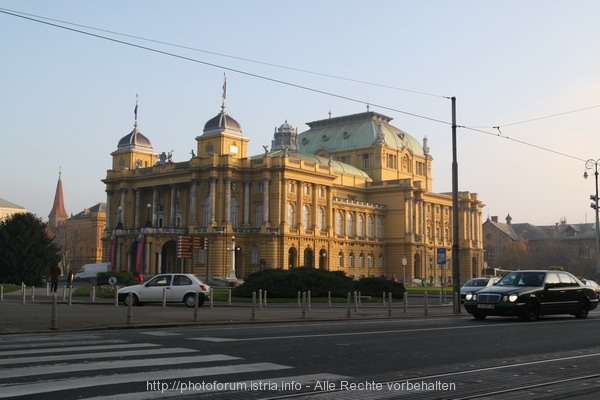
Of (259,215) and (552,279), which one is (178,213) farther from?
(552,279)

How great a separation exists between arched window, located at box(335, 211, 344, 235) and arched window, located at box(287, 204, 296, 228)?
37.8 feet

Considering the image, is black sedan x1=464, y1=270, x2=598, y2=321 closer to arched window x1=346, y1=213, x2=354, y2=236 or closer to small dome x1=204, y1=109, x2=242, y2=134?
small dome x1=204, y1=109, x2=242, y2=134

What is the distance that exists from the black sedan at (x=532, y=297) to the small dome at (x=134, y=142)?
8733cm

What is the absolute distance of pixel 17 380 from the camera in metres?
9.27

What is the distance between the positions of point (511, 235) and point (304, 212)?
74766 mm

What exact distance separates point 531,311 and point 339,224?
79.6 meters

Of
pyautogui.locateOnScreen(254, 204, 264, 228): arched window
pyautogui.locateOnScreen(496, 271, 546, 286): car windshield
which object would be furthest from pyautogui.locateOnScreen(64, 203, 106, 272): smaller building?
pyautogui.locateOnScreen(496, 271, 546, 286): car windshield

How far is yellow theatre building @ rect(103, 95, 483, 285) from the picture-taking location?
88.8 m

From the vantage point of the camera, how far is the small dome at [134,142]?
105m

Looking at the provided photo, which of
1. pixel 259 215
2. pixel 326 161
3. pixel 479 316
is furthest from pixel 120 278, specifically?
pixel 326 161

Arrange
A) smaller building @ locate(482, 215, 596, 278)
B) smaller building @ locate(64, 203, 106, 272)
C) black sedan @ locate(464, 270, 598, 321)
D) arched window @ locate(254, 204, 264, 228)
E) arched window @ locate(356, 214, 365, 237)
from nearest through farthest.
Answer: black sedan @ locate(464, 270, 598, 321), arched window @ locate(254, 204, 264, 228), arched window @ locate(356, 214, 365, 237), smaller building @ locate(482, 215, 596, 278), smaller building @ locate(64, 203, 106, 272)

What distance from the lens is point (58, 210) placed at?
183 metres

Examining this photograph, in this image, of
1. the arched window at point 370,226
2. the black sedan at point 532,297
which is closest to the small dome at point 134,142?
the arched window at point 370,226

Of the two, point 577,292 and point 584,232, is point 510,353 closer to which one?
point 577,292
